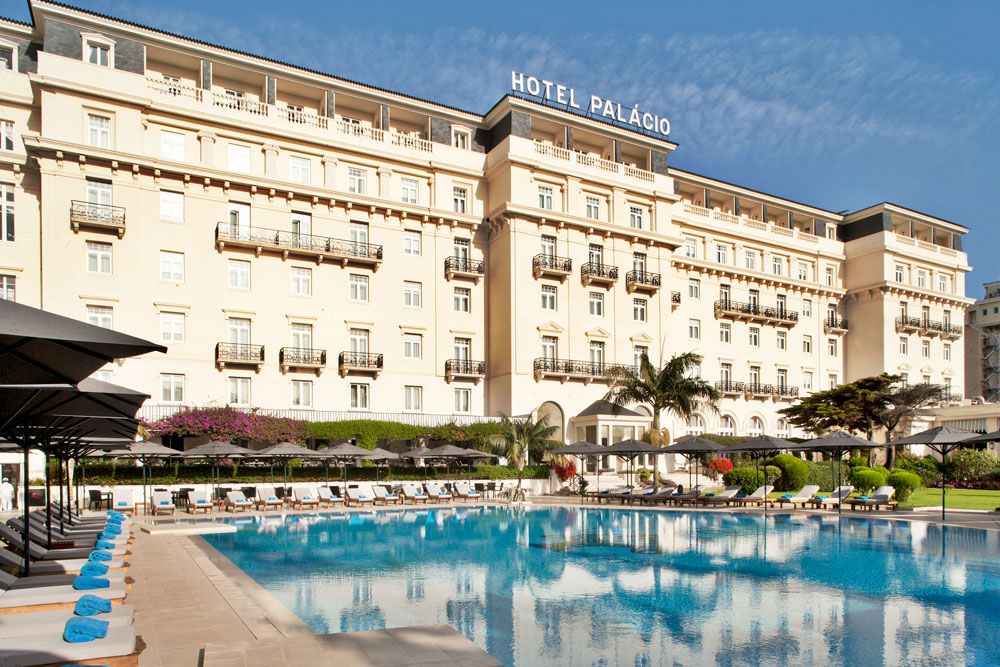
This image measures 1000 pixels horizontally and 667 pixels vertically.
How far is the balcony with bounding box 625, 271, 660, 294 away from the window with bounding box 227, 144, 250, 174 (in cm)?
1904

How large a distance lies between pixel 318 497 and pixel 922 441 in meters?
19.3

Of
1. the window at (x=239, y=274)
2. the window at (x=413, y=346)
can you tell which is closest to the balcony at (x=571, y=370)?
→ the window at (x=413, y=346)

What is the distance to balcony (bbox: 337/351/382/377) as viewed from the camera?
3303 cm

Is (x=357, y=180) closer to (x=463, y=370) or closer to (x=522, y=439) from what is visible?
(x=463, y=370)

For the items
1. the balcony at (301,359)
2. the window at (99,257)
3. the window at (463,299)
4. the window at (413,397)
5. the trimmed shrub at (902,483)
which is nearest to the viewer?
the trimmed shrub at (902,483)

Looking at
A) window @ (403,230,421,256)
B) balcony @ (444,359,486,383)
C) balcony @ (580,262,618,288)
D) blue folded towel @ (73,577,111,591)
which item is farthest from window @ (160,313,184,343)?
blue folded towel @ (73,577,111,591)

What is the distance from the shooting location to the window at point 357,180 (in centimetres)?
3431

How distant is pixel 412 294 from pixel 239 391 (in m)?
8.91

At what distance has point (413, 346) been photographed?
35219 mm

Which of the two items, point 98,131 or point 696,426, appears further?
point 696,426

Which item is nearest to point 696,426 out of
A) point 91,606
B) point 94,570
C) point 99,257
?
point 99,257

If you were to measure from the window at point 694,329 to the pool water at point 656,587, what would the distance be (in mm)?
23068

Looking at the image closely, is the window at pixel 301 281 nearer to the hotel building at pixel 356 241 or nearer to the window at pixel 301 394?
the hotel building at pixel 356 241

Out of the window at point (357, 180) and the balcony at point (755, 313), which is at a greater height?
the window at point (357, 180)
